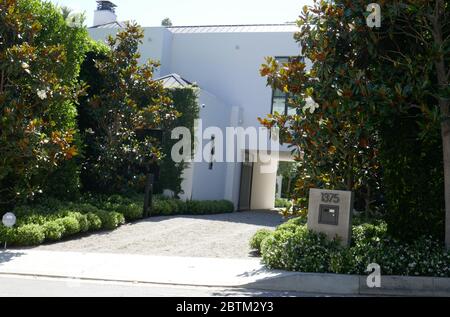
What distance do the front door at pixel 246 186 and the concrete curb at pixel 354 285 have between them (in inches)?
632

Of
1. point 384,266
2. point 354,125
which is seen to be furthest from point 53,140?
point 384,266

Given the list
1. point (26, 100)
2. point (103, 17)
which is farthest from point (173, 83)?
point (103, 17)

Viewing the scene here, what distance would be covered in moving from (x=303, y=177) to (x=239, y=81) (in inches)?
495

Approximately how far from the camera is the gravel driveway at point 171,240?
434 inches

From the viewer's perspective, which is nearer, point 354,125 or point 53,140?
point 354,125

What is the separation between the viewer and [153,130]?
60.5ft

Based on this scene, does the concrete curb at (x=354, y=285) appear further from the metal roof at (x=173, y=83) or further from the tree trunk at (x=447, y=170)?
the metal roof at (x=173, y=83)

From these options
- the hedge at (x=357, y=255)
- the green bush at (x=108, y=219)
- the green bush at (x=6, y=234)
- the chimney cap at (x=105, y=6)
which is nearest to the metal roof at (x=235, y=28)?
the chimney cap at (x=105, y=6)

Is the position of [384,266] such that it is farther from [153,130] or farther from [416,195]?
[153,130]

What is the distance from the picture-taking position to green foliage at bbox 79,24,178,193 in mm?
16109

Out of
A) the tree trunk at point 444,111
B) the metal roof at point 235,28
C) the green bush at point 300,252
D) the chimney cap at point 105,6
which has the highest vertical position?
the chimney cap at point 105,6

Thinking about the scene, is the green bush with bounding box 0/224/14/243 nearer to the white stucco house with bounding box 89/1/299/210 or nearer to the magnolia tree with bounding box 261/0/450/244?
the magnolia tree with bounding box 261/0/450/244
